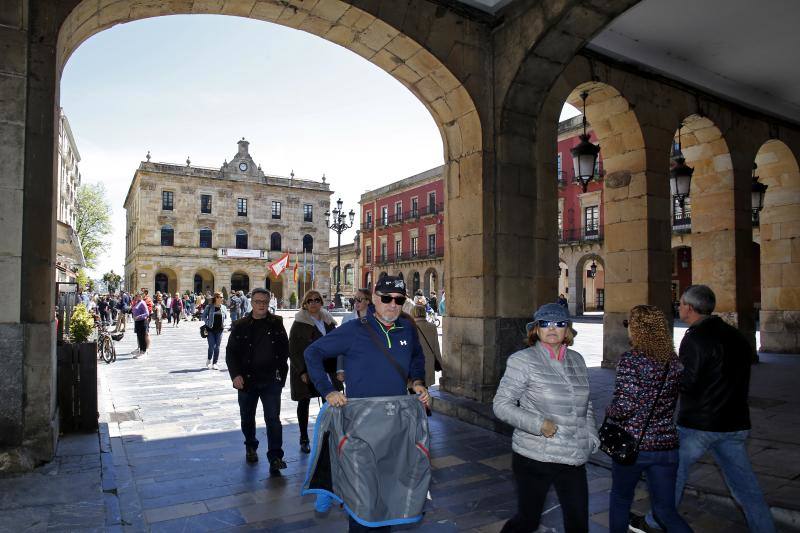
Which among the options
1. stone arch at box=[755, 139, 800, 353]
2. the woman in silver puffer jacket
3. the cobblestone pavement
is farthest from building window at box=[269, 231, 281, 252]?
the woman in silver puffer jacket

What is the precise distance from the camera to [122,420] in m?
5.96

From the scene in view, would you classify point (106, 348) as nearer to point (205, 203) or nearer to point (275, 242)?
point (205, 203)

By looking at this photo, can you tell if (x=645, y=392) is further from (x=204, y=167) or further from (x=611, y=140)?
(x=204, y=167)

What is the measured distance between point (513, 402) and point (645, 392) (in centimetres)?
65

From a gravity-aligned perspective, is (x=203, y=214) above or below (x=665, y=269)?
above

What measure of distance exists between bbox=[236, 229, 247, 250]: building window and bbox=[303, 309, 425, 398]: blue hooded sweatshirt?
4379 cm

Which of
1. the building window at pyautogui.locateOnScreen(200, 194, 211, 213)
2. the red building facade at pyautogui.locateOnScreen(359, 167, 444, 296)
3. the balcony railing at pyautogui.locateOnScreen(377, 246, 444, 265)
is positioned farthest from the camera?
the building window at pyautogui.locateOnScreen(200, 194, 211, 213)

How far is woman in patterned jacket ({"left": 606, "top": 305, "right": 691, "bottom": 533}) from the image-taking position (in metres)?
2.62

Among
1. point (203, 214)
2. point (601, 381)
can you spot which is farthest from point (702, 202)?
point (203, 214)

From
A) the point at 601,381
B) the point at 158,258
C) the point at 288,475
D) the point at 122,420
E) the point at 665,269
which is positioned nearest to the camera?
the point at 288,475

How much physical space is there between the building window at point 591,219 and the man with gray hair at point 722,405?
27.4m

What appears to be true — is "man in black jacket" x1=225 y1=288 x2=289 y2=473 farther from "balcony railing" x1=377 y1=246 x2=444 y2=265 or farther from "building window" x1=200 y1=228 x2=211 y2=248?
"building window" x1=200 y1=228 x2=211 y2=248

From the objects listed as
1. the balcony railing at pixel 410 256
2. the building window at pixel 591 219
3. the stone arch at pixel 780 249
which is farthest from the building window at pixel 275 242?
the stone arch at pixel 780 249

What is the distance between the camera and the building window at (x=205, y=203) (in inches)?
1698
